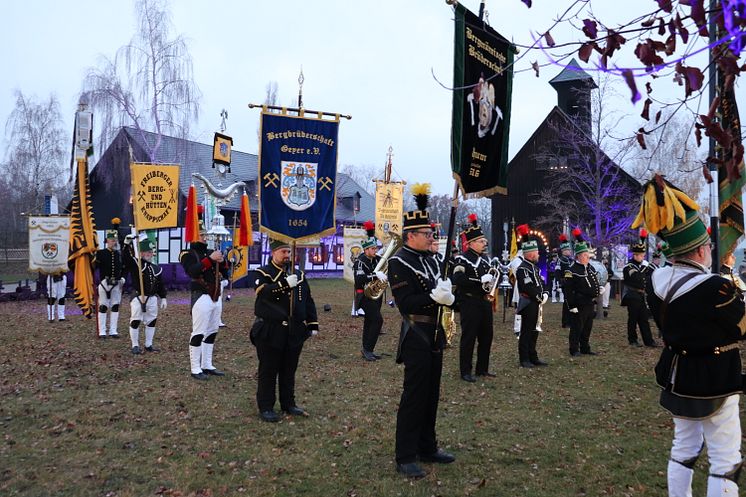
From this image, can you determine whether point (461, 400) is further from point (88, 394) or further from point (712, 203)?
point (88, 394)

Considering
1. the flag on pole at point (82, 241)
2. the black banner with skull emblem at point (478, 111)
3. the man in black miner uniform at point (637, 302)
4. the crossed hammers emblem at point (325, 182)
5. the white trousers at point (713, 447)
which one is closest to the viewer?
the white trousers at point (713, 447)

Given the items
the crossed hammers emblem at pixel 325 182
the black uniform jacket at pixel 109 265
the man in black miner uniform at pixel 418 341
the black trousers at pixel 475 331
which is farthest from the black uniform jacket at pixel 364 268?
the man in black miner uniform at pixel 418 341

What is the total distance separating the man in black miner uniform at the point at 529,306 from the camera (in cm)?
961

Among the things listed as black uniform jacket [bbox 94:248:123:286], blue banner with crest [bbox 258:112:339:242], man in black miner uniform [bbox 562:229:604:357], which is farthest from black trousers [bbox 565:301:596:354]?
black uniform jacket [bbox 94:248:123:286]

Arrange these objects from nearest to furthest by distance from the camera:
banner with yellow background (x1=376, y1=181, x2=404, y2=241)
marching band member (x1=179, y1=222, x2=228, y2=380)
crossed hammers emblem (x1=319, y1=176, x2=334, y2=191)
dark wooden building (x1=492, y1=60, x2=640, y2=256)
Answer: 1. crossed hammers emblem (x1=319, y1=176, x2=334, y2=191)
2. marching band member (x1=179, y1=222, x2=228, y2=380)
3. banner with yellow background (x1=376, y1=181, x2=404, y2=241)
4. dark wooden building (x1=492, y1=60, x2=640, y2=256)

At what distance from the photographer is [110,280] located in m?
12.2

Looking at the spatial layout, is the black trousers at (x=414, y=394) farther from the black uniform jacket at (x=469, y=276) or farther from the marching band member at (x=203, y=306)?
the marching band member at (x=203, y=306)

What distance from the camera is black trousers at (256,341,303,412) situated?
21.0 ft

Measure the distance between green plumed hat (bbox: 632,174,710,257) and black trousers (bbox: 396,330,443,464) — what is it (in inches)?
87.5

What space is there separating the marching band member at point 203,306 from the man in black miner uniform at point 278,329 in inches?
92.6

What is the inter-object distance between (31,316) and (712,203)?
711 inches

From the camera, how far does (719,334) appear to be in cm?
364

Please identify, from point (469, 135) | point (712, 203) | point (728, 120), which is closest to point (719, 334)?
point (712, 203)

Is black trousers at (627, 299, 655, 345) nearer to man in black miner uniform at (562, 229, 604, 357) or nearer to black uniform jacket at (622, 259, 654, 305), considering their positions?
black uniform jacket at (622, 259, 654, 305)
